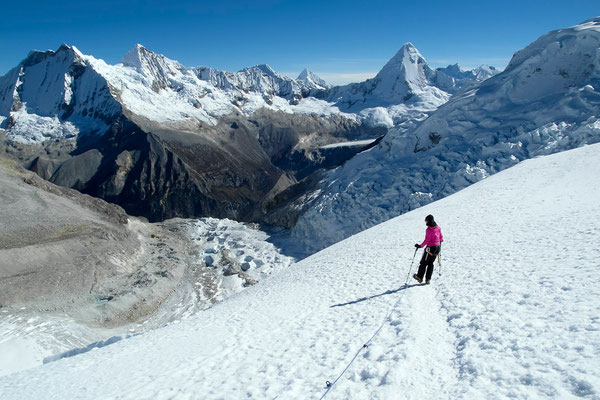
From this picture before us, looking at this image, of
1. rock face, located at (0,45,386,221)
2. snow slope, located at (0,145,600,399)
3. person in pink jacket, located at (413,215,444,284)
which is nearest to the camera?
snow slope, located at (0,145,600,399)

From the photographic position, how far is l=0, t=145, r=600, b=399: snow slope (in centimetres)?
633

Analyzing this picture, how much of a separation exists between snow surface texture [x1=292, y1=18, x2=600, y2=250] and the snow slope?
2587 cm

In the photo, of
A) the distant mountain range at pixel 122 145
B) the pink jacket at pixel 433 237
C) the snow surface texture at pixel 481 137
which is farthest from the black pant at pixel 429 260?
the distant mountain range at pixel 122 145

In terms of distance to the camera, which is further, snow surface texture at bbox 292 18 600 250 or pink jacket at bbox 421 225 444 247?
snow surface texture at bbox 292 18 600 250

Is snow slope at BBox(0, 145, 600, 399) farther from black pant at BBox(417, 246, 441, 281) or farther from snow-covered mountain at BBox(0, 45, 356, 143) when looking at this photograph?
snow-covered mountain at BBox(0, 45, 356, 143)

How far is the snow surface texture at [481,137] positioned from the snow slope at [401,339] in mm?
25870

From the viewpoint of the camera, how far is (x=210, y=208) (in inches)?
4756

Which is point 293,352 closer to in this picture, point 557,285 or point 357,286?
point 357,286

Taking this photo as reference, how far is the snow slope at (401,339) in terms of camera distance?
6.33 metres

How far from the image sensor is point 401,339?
832 cm

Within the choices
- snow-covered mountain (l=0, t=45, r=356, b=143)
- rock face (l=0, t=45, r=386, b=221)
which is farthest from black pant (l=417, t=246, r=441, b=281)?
snow-covered mountain (l=0, t=45, r=356, b=143)

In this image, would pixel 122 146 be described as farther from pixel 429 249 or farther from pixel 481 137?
pixel 429 249

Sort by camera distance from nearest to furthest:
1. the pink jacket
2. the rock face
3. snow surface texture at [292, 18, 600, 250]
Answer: the pink jacket
snow surface texture at [292, 18, 600, 250]
the rock face

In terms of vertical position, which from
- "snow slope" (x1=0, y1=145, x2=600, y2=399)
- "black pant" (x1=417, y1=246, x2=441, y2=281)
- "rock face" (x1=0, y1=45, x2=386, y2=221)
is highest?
"rock face" (x1=0, y1=45, x2=386, y2=221)
